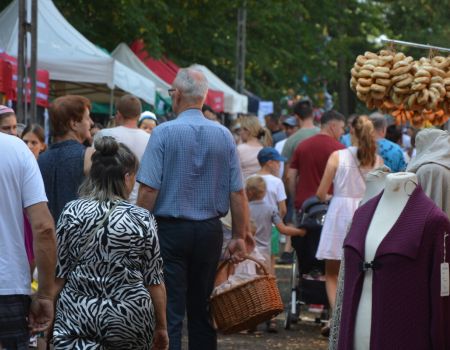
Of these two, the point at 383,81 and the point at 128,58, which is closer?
the point at 383,81

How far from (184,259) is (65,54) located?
8327 millimetres

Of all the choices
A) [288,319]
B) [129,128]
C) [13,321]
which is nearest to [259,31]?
[288,319]

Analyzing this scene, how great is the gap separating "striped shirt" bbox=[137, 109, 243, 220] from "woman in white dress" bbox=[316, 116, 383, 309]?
9.82 feet

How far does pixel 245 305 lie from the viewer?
8.95 m

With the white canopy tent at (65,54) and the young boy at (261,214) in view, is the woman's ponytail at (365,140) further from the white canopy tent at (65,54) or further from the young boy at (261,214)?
the white canopy tent at (65,54)

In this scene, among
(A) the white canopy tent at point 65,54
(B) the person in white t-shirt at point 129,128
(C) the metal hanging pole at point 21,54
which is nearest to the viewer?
(B) the person in white t-shirt at point 129,128

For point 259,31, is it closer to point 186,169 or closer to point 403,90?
point 186,169

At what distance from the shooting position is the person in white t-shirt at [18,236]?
19.1 feet

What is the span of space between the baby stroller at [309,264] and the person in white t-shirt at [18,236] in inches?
224

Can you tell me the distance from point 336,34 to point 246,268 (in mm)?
28154

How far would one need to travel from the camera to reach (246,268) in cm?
1137

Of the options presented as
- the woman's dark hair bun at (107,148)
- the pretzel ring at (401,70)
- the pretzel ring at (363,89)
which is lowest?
the woman's dark hair bun at (107,148)

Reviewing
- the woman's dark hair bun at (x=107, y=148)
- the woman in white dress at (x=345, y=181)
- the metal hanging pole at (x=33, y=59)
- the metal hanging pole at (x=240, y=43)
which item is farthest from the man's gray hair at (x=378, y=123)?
the metal hanging pole at (x=240, y=43)

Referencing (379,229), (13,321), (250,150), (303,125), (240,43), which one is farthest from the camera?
(240,43)
